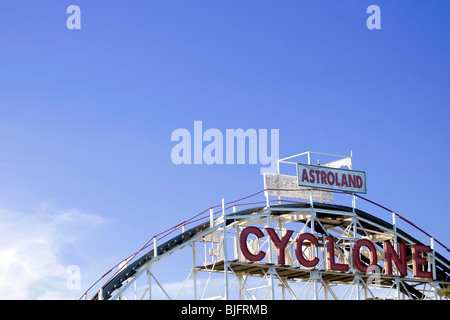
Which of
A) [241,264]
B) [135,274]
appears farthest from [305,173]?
[135,274]

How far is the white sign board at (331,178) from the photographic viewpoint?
54156mm

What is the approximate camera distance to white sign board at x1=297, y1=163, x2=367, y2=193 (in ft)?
178

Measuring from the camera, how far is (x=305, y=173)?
54219 millimetres

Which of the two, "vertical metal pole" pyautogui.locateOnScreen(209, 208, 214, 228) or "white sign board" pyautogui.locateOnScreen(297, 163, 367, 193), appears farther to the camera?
"white sign board" pyautogui.locateOnScreen(297, 163, 367, 193)

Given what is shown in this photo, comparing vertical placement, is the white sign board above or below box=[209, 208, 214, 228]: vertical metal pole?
above

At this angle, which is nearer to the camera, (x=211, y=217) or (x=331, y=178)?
(x=211, y=217)

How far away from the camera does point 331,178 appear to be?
55.7 meters

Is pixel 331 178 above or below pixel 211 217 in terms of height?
above

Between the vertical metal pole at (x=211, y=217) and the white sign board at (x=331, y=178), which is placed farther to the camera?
the white sign board at (x=331, y=178)

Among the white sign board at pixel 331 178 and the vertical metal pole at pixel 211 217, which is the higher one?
the white sign board at pixel 331 178
